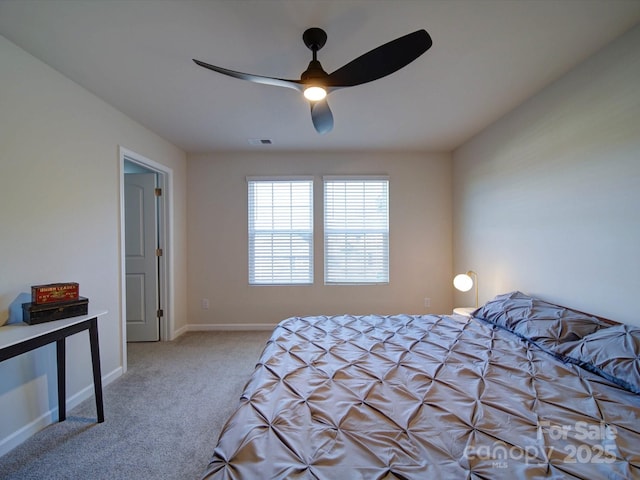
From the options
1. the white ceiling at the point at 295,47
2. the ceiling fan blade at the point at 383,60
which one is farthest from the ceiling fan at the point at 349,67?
the white ceiling at the point at 295,47

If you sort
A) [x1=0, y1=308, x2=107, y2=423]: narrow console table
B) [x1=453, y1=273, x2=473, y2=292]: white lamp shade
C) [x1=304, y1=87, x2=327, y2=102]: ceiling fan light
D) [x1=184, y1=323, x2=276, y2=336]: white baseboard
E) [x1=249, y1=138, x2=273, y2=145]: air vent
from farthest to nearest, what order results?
[x1=184, y1=323, x2=276, y2=336]: white baseboard, [x1=249, y1=138, x2=273, y2=145]: air vent, [x1=453, y1=273, x2=473, y2=292]: white lamp shade, [x1=304, y1=87, x2=327, y2=102]: ceiling fan light, [x1=0, y1=308, x2=107, y2=423]: narrow console table

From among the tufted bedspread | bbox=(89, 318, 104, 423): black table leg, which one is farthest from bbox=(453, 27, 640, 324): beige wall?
bbox=(89, 318, 104, 423): black table leg

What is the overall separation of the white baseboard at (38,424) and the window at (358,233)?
2712mm

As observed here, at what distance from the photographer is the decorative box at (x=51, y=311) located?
5.32 ft

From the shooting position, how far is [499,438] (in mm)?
923

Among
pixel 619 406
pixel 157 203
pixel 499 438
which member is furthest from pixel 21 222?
pixel 619 406

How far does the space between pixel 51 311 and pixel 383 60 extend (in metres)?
2.57

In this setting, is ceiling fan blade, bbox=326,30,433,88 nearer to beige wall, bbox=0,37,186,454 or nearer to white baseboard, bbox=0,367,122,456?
beige wall, bbox=0,37,186,454

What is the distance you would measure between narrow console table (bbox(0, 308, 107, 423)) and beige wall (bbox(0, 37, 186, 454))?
3.4 inches

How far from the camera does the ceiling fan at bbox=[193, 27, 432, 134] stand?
1315mm

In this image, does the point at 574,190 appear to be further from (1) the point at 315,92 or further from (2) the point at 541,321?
(1) the point at 315,92

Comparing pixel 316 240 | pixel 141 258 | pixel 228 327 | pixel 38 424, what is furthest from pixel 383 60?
pixel 228 327

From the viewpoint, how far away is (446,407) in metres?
1.09

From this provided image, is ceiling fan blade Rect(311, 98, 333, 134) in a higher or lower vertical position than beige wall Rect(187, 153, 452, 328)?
higher
